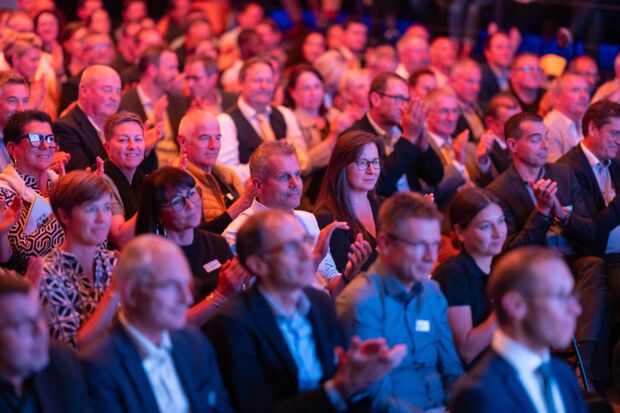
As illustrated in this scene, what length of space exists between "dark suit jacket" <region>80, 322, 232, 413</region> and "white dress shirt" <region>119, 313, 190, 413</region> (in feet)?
0.05

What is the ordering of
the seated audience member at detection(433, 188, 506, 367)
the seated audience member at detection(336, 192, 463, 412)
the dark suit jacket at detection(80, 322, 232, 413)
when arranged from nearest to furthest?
the dark suit jacket at detection(80, 322, 232, 413) < the seated audience member at detection(336, 192, 463, 412) < the seated audience member at detection(433, 188, 506, 367)

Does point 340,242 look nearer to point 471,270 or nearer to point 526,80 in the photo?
point 471,270

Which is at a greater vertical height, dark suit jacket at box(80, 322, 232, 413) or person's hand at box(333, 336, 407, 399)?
dark suit jacket at box(80, 322, 232, 413)

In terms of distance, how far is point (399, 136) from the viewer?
5.38 metres

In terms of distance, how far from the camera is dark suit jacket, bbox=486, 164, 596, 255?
4301 mm

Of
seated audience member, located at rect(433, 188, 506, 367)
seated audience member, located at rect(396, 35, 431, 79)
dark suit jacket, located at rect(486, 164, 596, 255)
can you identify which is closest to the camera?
seated audience member, located at rect(433, 188, 506, 367)

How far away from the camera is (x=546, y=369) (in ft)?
8.66

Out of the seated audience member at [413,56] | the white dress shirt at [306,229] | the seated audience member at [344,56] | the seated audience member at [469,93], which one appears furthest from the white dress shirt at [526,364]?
the seated audience member at [413,56]

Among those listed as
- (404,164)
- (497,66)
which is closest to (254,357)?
(404,164)

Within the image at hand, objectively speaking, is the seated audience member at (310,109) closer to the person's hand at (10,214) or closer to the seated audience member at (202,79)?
the seated audience member at (202,79)

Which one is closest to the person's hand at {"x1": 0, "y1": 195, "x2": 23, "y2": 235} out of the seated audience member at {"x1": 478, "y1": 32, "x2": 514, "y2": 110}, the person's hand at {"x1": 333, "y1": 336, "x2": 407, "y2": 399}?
the person's hand at {"x1": 333, "y1": 336, "x2": 407, "y2": 399}

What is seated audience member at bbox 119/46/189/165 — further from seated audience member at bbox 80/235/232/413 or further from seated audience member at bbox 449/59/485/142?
seated audience member at bbox 80/235/232/413

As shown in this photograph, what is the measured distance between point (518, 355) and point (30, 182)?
7.69 ft

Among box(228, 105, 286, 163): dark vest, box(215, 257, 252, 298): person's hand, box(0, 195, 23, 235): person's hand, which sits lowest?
box(215, 257, 252, 298): person's hand
